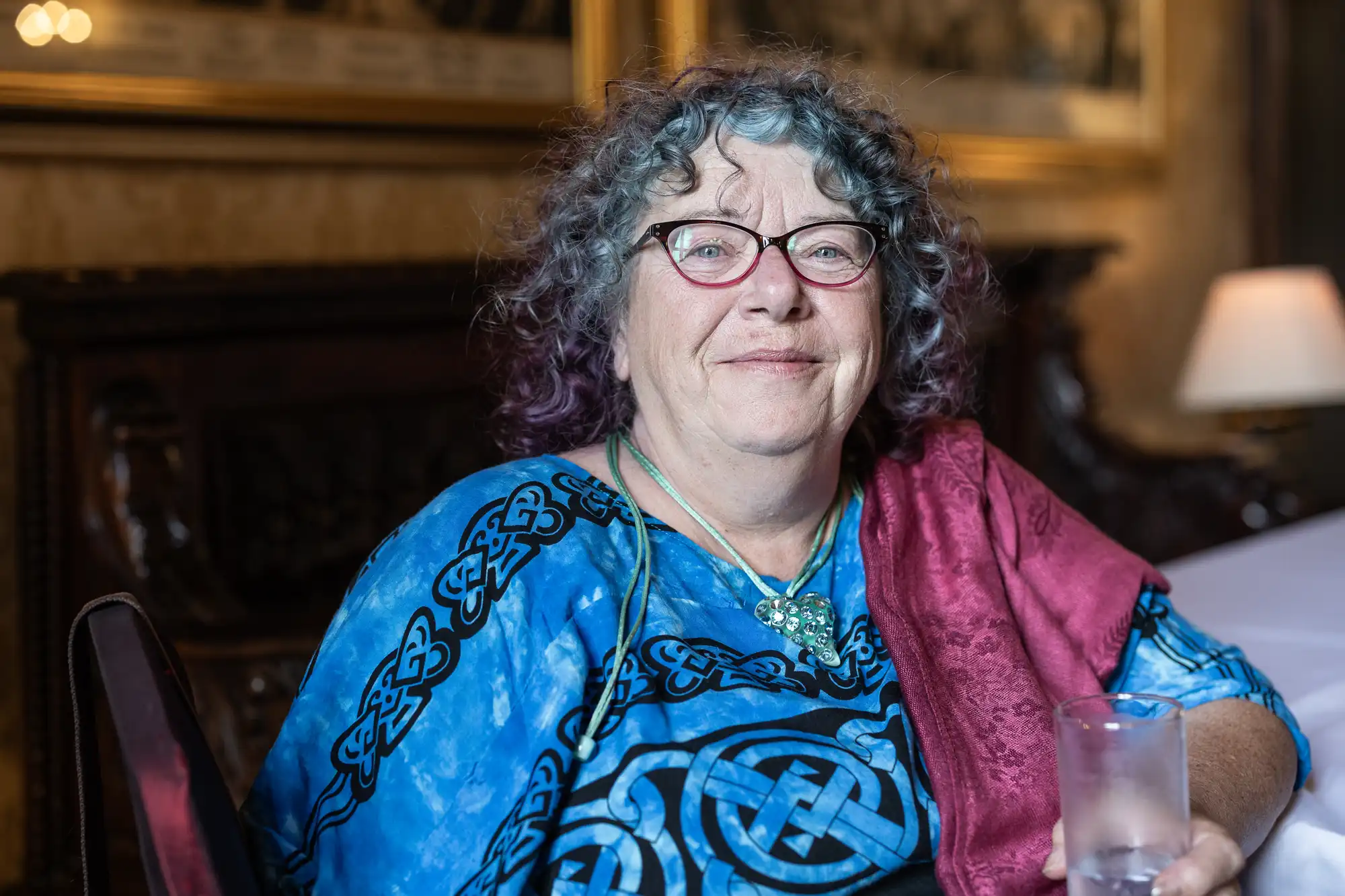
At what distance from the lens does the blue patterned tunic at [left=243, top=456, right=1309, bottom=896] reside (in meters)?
1.29

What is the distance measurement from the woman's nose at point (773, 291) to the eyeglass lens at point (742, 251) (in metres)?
0.02

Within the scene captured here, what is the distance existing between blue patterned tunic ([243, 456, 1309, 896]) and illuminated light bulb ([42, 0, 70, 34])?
1707 mm

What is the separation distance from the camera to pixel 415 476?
3.18 metres

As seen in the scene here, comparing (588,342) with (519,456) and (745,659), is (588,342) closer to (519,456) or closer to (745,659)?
(519,456)

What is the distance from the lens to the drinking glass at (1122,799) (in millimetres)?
1029

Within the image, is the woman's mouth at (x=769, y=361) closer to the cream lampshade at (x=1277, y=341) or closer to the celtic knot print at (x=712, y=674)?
the celtic knot print at (x=712, y=674)

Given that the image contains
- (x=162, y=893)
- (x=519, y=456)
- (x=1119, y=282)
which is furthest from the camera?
(x=1119, y=282)

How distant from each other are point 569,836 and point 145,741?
42 cm

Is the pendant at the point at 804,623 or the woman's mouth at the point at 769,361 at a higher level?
the woman's mouth at the point at 769,361

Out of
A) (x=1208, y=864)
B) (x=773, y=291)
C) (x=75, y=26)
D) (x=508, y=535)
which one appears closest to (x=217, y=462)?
(x=75, y=26)

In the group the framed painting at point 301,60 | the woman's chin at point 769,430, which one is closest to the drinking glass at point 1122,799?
the woman's chin at point 769,430

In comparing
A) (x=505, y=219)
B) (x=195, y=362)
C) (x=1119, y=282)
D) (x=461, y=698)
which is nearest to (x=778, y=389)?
(x=461, y=698)

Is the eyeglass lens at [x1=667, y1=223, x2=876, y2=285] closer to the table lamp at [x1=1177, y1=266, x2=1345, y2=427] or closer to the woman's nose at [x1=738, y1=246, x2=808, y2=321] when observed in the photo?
the woman's nose at [x1=738, y1=246, x2=808, y2=321]

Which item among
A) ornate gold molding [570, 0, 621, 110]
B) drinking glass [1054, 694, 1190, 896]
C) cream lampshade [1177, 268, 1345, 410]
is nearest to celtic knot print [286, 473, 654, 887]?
drinking glass [1054, 694, 1190, 896]
